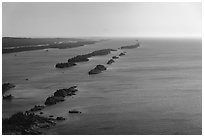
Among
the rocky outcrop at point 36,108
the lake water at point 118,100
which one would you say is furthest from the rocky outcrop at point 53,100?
the rocky outcrop at point 36,108

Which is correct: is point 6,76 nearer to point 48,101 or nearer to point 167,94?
point 48,101

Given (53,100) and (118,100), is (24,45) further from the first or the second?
(118,100)

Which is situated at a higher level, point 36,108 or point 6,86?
point 6,86

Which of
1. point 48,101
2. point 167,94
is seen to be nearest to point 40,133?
point 48,101

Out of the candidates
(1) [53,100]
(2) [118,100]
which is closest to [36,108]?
(1) [53,100]

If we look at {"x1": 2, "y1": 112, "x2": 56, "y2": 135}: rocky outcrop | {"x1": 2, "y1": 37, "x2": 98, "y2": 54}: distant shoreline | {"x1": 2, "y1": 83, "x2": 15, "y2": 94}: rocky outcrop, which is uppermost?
{"x1": 2, "y1": 37, "x2": 98, "y2": 54}: distant shoreline

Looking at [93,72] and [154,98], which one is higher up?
[93,72]

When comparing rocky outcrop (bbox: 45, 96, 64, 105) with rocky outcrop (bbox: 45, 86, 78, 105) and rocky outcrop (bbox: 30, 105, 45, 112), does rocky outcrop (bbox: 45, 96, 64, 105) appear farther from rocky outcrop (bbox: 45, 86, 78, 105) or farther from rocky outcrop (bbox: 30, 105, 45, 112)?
rocky outcrop (bbox: 30, 105, 45, 112)

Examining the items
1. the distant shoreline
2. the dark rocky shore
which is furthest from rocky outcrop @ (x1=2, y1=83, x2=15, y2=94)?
the distant shoreline
